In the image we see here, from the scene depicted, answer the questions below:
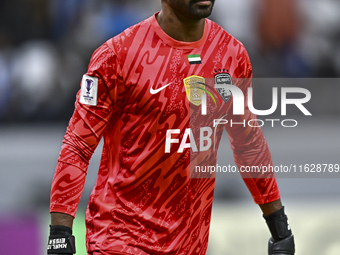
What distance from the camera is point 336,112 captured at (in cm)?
693

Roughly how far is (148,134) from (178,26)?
51 centimetres

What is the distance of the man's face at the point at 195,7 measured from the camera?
2.45 m

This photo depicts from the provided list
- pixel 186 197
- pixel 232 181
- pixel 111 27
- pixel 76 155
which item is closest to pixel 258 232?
pixel 232 181

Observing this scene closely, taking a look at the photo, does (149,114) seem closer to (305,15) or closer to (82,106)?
(82,106)

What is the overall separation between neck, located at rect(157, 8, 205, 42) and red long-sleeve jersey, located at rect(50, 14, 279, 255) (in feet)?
0.09

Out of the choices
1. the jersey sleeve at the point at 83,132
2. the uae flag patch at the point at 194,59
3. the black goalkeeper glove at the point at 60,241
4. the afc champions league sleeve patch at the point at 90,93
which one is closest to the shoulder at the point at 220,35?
the uae flag patch at the point at 194,59

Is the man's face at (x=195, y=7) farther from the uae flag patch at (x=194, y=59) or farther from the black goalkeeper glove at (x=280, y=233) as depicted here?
the black goalkeeper glove at (x=280, y=233)

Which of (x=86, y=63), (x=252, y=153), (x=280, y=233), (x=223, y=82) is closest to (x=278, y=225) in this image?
(x=280, y=233)

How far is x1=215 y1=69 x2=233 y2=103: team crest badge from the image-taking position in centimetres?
263

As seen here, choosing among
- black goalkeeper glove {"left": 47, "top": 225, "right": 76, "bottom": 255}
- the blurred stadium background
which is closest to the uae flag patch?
black goalkeeper glove {"left": 47, "top": 225, "right": 76, "bottom": 255}

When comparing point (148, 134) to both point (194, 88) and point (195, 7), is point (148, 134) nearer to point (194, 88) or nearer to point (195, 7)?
point (194, 88)

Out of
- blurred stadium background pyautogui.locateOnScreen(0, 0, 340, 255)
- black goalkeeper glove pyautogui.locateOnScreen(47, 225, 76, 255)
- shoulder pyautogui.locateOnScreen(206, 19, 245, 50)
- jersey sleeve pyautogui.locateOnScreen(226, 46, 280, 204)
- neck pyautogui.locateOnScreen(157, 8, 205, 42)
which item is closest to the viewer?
black goalkeeper glove pyautogui.locateOnScreen(47, 225, 76, 255)

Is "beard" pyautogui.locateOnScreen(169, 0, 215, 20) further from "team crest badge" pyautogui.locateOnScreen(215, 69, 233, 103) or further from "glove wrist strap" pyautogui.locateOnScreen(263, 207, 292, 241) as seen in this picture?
"glove wrist strap" pyautogui.locateOnScreen(263, 207, 292, 241)

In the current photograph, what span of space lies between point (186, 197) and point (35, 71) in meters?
4.69
